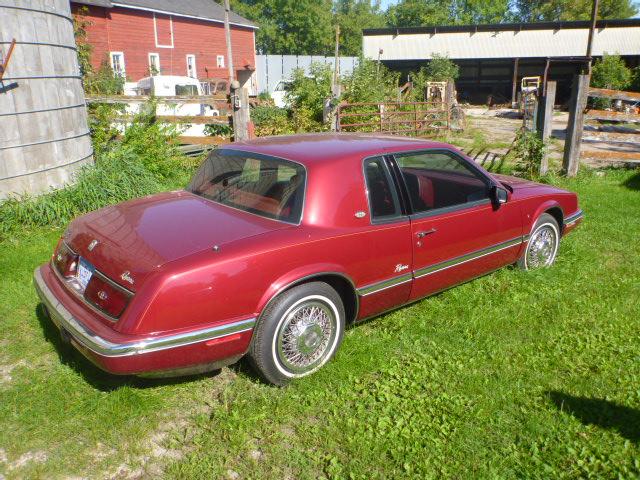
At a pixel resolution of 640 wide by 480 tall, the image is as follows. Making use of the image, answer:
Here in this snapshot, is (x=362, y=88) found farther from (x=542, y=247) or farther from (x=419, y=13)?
(x=419, y=13)

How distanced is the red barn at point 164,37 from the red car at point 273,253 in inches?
846

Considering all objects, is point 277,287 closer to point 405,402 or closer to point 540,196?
point 405,402

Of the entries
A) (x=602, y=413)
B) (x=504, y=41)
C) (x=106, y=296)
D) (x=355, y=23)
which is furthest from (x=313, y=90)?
(x=355, y=23)

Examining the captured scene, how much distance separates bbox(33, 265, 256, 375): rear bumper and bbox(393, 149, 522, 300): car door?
159 centimetres

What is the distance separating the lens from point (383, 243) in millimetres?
3777

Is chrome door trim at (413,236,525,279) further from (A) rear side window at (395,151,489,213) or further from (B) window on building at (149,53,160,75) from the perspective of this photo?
(B) window on building at (149,53,160,75)

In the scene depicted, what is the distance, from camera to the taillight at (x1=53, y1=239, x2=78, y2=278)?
11.5 ft

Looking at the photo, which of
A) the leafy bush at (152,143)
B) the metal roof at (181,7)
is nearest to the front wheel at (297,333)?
the leafy bush at (152,143)

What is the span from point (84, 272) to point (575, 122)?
913 centimetres

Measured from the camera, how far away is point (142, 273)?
9.67 feet

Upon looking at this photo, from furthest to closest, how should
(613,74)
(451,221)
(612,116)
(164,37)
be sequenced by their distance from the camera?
(164,37) < (613,74) < (612,116) < (451,221)

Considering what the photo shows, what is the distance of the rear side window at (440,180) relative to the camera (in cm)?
423

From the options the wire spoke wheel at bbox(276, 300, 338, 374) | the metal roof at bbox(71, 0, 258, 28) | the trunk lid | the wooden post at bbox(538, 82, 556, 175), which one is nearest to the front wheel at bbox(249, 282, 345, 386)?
the wire spoke wheel at bbox(276, 300, 338, 374)

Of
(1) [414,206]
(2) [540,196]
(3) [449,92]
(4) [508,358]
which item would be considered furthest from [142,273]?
(3) [449,92]
